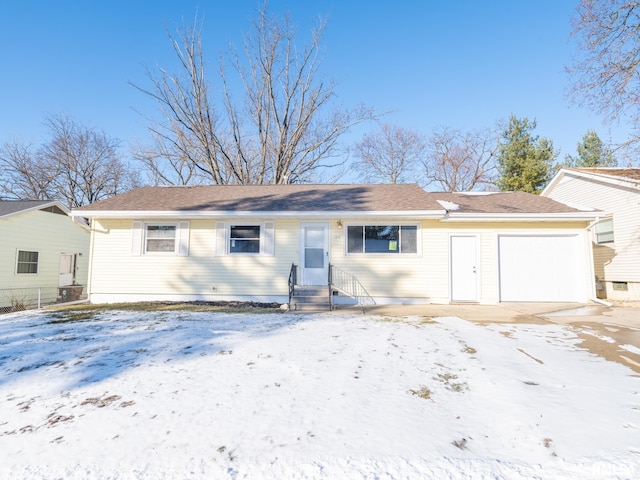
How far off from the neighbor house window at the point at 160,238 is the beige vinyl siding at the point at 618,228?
14.3m

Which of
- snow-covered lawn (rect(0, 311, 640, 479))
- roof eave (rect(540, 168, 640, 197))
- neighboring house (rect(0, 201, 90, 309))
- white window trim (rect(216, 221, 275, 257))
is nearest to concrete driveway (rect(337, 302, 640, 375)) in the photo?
snow-covered lawn (rect(0, 311, 640, 479))

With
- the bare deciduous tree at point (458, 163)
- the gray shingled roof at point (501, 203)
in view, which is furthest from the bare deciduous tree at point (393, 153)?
the gray shingled roof at point (501, 203)

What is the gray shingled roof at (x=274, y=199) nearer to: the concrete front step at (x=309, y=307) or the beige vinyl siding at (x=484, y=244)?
the beige vinyl siding at (x=484, y=244)

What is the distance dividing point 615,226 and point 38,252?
22229mm

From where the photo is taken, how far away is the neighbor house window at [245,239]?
9.80m

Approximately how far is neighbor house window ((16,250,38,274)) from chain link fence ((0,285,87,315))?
0.79 meters

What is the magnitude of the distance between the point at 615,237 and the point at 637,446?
38.3 ft

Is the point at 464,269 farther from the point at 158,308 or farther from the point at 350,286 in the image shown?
the point at 158,308

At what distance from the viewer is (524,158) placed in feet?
71.9

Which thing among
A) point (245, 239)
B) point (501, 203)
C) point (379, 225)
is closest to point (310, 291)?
point (245, 239)

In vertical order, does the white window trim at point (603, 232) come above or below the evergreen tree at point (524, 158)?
below

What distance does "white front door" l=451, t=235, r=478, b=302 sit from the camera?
30.9 feet

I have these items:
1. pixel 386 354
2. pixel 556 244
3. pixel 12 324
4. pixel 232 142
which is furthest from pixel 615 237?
pixel 232 142

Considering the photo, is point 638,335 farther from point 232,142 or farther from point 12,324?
point 232,142
